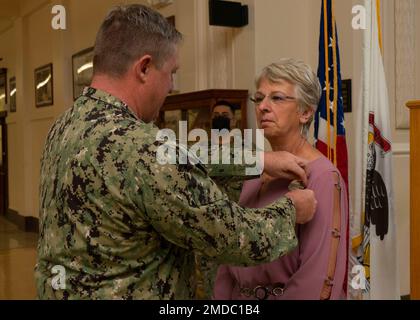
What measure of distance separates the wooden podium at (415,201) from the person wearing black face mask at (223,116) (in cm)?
132

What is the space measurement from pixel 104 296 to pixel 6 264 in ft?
19.5

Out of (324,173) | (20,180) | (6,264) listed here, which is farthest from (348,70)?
(20,180)

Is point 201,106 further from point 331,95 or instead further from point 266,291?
point 266,291

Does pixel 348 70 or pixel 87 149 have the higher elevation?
pixel 348 70

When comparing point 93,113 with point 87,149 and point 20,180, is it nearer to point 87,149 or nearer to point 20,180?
point 87,149

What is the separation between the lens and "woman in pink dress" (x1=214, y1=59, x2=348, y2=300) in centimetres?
164

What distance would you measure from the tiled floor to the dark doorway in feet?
3.55

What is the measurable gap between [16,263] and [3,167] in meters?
4.78

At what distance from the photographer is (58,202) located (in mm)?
1245

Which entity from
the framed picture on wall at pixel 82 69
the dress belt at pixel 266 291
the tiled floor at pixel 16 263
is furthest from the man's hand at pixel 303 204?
the framed picture on wall at pixel 82 69

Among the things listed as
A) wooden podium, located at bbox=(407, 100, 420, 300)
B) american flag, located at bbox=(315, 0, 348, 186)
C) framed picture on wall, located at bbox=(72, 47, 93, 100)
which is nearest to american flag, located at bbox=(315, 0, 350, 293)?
american flag, located at bbox=(315, 0, 348, 186)

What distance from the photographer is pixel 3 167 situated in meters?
10.9

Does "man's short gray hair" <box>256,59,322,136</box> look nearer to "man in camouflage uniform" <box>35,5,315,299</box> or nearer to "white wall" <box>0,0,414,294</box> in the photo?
"man in camouflage uniform" <box>35,5,315,299</box>

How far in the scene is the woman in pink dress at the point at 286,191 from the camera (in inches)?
64.5
